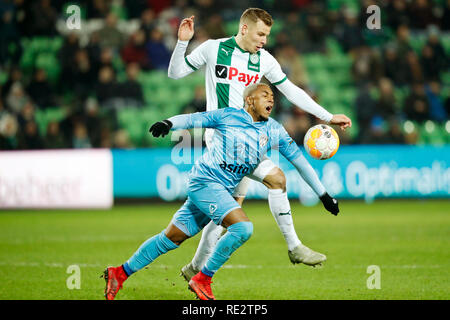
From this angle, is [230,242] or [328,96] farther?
[328,96]

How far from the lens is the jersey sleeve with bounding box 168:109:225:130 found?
5586mm

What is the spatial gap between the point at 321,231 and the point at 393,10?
8.99 m

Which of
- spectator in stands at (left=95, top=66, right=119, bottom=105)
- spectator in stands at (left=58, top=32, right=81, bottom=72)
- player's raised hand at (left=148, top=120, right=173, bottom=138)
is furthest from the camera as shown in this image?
spectator in stands at (left=58, top=32, right=81, bottom=72)

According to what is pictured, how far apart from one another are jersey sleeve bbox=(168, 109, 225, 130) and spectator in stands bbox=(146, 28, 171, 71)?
→ 10.9 meters

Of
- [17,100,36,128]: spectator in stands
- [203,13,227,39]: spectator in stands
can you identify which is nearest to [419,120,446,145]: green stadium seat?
[203,13,227,39]: spectator in stands

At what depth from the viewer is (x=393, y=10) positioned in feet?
58.8

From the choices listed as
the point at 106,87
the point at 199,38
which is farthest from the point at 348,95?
the point at 106,87

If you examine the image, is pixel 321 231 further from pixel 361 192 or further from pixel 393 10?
pixel 393 10

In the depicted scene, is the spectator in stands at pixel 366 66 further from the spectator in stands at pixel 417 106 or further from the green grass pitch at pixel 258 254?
the green grass pitch at pixel 258 254

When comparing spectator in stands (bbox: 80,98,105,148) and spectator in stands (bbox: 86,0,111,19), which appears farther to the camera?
spectator in stands (bbox: 86,0,111,19)

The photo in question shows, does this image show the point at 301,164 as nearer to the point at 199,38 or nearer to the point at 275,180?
the point at 275,180

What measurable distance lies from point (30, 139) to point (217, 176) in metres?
9.49

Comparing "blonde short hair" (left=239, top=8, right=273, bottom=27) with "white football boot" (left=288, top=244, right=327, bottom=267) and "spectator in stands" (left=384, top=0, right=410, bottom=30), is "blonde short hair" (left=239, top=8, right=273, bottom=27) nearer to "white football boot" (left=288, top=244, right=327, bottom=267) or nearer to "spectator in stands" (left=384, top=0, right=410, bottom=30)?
"white football boot" (left=288, top=244, right=327, bottom=267)

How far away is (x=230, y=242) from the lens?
559cm
